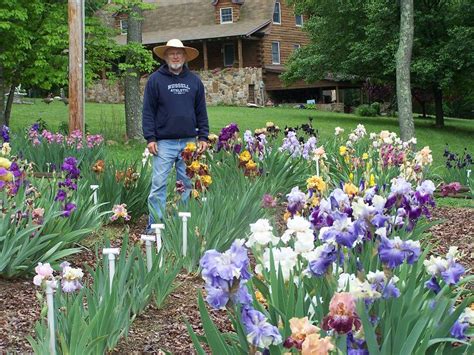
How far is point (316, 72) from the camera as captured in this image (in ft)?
84.2

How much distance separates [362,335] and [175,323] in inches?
67.9

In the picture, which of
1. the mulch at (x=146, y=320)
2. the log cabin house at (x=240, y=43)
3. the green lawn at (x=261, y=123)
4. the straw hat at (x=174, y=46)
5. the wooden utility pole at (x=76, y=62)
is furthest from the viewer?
the log cabin house at (x=240, y=43)

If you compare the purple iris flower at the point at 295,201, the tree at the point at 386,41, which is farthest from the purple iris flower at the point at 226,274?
the tree at the point at 386,41

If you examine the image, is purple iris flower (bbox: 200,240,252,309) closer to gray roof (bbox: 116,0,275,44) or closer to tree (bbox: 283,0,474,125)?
tree (bbox: 283,0,474,125)

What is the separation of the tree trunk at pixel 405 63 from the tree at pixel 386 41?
6.53 meters

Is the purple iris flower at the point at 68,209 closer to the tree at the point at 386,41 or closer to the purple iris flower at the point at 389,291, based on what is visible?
the purple iris flower at the point at 389,291

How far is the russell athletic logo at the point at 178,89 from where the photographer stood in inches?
217

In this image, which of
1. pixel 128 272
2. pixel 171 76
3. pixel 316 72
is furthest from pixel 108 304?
pixel 316 72

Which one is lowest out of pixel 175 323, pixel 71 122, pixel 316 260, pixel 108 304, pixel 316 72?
pixel 175 323

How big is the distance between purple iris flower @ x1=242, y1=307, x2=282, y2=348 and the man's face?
13.1ft

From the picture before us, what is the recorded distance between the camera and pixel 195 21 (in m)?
37.0

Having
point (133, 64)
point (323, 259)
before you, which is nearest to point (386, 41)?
point (133, 64)

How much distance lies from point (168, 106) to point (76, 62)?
4.37 metres

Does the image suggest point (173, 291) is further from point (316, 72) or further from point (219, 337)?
point (316, 72)
